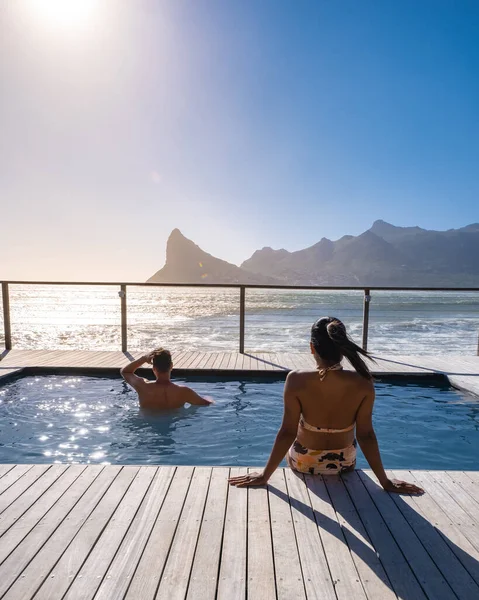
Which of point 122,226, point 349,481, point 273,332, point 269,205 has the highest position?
point 269,205

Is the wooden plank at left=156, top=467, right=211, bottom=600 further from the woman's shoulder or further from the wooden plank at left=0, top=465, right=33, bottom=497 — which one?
the wooden plank at left=0, top=465, right=33, bottom=497

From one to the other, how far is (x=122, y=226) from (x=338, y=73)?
13453 mm

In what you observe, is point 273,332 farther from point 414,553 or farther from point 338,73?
point 414,553

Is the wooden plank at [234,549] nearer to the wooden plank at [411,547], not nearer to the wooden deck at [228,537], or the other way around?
the wooden deck at [228,537]

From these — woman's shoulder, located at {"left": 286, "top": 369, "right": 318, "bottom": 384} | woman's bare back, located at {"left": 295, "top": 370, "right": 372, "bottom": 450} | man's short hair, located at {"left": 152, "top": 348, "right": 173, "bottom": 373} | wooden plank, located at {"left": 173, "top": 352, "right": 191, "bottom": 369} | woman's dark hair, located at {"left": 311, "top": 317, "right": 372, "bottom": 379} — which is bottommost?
wooden plank, located at {"left": 173, "top": 352, "right": 191, "bottom": 369}

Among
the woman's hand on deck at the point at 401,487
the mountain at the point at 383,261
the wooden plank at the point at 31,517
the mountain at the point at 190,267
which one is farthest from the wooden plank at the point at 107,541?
the mountain at the point at 383,261

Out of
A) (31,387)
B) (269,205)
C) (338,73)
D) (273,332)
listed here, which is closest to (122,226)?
(269,205)

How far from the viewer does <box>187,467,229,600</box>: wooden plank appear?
48.2 inches

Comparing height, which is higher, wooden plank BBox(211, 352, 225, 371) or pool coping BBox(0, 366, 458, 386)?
wooden plank BBox(211, 352, 225, 371)

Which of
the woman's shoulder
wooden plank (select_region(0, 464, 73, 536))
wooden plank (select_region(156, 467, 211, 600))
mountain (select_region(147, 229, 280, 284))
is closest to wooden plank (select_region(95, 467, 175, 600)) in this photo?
wooden plank (select_region(156, 467, 211, 600))

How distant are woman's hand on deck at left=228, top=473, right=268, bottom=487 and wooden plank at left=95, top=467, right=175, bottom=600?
330 millimetres

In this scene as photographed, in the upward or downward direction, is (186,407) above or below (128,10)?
below

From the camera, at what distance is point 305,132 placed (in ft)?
35.9

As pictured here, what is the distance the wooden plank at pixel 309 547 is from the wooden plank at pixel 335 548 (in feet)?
0.06
